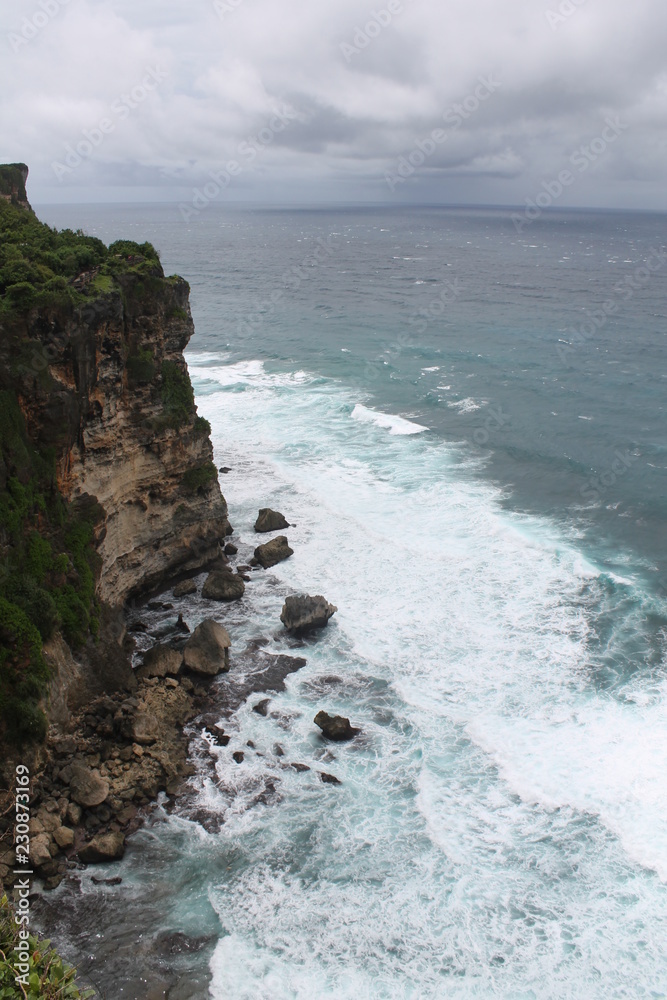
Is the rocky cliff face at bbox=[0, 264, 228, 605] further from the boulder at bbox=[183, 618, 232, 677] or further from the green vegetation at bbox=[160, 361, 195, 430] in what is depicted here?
the boulder at bbox=[183, 618, 232, 677]

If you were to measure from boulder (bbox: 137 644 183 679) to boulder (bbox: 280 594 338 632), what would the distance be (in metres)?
4.64

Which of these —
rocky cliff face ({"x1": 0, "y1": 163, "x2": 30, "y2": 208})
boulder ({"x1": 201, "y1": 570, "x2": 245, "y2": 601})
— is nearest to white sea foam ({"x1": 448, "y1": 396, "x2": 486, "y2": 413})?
boulder ({"x1": 201, "y1": 570, "x2": 245, "y2": 601})

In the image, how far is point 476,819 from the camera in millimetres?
20875

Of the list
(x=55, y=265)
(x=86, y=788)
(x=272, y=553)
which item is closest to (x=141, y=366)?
(x=55, y=265)

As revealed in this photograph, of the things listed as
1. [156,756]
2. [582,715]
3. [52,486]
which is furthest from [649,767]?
[52,486]

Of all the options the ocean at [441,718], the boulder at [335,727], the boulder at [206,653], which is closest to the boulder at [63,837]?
the ocean at [441,718]

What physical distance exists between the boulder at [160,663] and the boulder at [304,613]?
464 centimetres

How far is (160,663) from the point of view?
25.9 metres

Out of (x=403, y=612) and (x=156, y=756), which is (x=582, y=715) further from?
(x=156, y=756)

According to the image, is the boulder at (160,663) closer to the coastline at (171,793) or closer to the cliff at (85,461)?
the coastline at (171,793)

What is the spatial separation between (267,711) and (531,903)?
10244 mm

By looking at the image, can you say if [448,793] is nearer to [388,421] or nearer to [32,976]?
[32,976]

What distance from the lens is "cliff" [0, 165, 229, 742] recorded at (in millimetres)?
20953

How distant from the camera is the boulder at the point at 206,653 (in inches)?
1031
